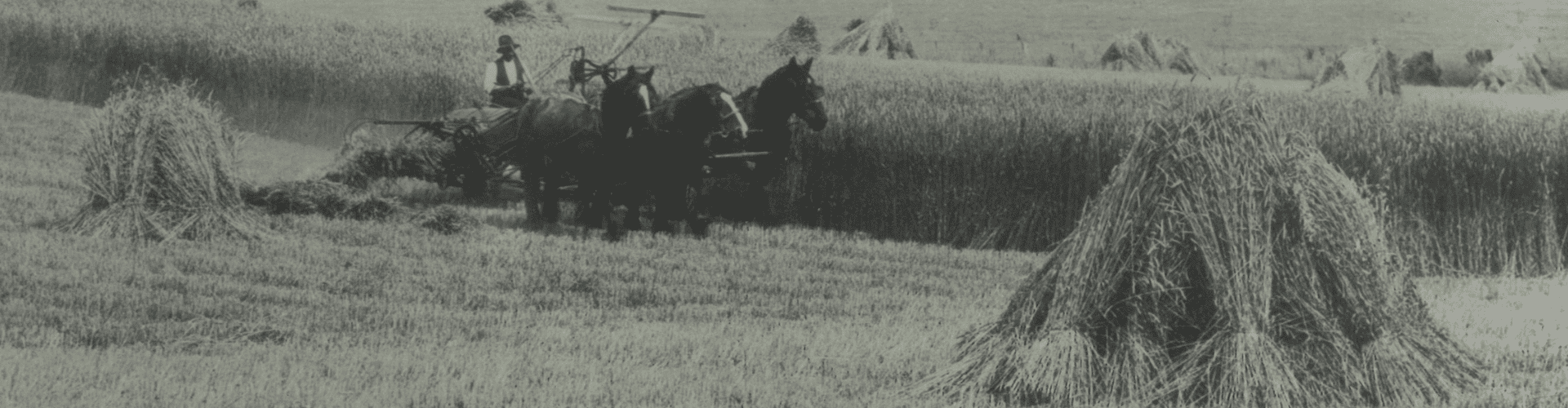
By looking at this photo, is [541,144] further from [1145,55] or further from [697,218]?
[1145,55]

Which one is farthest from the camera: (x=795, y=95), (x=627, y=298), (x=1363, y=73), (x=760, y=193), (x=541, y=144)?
(x=1363, y=73)

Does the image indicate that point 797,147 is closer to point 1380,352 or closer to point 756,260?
point 756,260

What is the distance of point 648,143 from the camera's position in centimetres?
1586

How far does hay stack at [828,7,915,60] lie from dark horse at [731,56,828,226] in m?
20.7

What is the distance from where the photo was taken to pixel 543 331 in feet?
35.2

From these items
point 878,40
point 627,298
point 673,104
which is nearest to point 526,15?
point 878,40

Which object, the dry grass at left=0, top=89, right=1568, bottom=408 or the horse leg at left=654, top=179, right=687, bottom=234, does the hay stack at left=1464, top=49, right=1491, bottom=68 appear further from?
the horse leg at left=654, top=179, right=687, bottom=234

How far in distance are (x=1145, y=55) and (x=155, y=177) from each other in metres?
24.6

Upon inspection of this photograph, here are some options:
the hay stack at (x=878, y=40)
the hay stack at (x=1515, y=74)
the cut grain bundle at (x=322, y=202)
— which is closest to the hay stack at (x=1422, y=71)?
the hay stack at (x=1515, y=74)

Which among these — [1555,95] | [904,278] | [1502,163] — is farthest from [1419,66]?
[904,278]

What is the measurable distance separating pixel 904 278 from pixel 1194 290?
561 cm

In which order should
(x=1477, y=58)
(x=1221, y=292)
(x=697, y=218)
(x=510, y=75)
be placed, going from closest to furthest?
(x=1221, y=292), (x=697, y=218), (x=510, y=75), (x=1477, y=58)

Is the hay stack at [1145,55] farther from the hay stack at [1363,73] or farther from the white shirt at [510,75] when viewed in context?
the white shirt at [510,75]

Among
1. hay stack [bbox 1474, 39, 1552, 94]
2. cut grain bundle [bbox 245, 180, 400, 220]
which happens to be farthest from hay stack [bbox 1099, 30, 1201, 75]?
cut grain bundle [bbox 245, 180, 400, 220]
